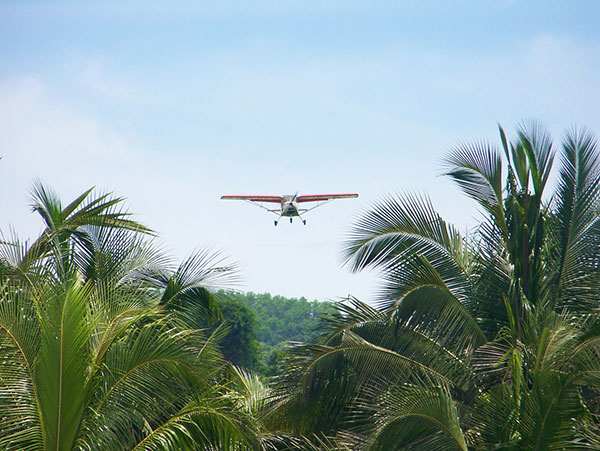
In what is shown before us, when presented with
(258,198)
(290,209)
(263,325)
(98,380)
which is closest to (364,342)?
(98,380)

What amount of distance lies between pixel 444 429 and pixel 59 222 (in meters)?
8.17

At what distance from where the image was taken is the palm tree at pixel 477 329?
8194 millimetres

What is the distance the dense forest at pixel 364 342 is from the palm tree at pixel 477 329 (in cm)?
3

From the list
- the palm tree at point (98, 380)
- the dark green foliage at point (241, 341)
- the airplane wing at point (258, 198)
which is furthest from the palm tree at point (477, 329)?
the dark green foliage at point (241, 341)

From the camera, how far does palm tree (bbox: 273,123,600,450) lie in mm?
8194

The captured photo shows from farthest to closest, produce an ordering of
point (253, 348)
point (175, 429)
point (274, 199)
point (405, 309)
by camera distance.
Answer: point (253, 348) → point (274, 199) → point (405, 309) → point (175, 429)

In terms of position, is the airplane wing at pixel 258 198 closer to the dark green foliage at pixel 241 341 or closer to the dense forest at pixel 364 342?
the dense forest at pixel 364 342

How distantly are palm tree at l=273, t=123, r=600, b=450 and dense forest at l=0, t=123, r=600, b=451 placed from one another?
0.08 feet

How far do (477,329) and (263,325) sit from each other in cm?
15104

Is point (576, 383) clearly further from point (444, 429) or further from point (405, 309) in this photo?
point (405, 309)

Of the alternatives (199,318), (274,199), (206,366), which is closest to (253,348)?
(274,199)

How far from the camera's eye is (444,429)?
8.05m

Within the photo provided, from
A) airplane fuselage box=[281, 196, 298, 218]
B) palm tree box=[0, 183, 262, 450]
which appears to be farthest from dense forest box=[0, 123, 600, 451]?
airplane fuselage box=[281, 196, 298, 218]

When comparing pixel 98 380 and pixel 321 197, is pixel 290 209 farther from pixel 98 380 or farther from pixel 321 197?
pixel 98 380
